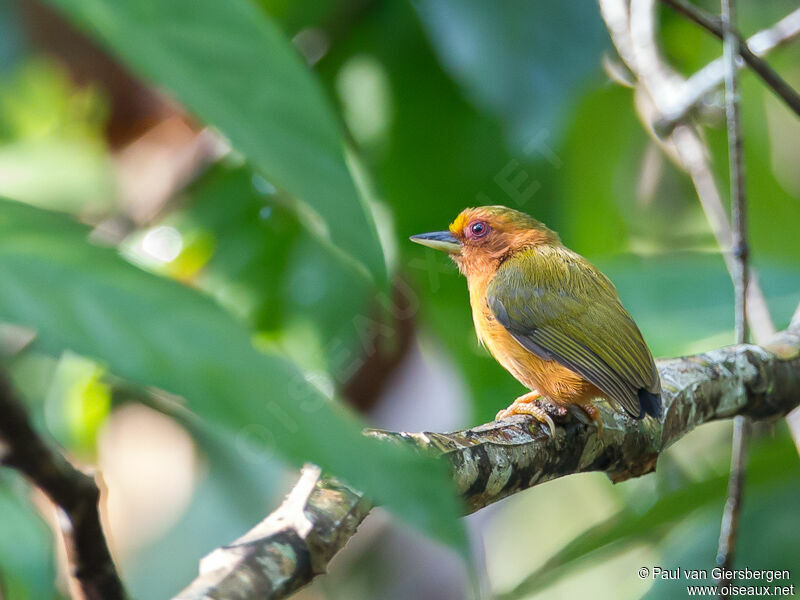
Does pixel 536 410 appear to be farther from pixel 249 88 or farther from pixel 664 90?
pixel 249 88

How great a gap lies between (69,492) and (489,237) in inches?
70.9

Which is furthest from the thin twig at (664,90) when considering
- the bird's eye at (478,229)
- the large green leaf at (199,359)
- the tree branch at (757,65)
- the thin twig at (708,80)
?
the large green leaf at (199,359)

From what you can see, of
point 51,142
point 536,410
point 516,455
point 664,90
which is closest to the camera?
point 516,455

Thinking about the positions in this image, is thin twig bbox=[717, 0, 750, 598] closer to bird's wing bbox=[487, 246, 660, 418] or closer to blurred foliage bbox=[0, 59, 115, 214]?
bird's wing bbox=[487, 246, 660, 418]

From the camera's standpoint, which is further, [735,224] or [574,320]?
[574,320]

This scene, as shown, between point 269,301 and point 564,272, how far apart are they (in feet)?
4.13

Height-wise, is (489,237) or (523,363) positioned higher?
(489,237)

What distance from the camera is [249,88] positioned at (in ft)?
2.40

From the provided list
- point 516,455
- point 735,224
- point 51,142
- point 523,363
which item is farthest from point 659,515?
point 51,142

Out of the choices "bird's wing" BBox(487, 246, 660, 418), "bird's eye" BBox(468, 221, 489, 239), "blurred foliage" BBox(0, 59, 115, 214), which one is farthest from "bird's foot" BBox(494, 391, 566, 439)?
"blurred foliage" BBox(0, 59, 115, 214)

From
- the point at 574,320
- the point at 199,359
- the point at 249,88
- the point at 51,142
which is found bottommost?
the point at 574,320

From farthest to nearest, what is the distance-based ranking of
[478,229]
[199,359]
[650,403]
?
[478,229] → [650,403] → [199,359]

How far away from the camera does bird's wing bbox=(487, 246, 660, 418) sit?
1890mm

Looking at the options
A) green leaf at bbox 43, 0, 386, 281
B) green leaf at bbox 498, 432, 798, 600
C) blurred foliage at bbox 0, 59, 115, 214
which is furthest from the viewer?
blurred foliage at bbox 0, 59, 115, 214
